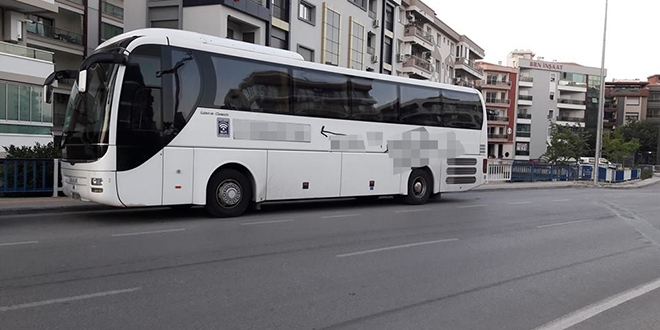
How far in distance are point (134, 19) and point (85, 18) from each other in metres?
9.68

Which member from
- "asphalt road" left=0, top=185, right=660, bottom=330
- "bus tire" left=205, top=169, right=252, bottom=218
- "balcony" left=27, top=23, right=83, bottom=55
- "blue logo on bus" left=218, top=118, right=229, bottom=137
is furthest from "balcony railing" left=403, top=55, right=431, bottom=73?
"blue logo on bus" left=218, top=118, right=229, bottom=137

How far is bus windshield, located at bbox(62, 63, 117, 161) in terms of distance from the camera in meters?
9.48

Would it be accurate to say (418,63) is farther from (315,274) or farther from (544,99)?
(544,99)

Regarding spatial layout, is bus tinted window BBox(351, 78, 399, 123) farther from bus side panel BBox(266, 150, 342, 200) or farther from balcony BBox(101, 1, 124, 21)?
balcony BBox(101, 1, 124, 21)

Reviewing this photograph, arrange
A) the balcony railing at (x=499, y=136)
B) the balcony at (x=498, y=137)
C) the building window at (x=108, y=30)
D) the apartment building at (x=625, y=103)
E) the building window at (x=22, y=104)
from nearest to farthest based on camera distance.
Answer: the building window at (x=22, y=104)
the building window at (x=108, y=30)
the balcony at (x=498, y=137)
the balcony railing at (x=499, y=136)
the apartment building at (x=625, y=103)

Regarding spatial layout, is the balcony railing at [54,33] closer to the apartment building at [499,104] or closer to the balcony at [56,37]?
the balcony at [56,37]

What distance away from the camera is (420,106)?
15039mm

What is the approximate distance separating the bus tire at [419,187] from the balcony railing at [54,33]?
29.1m

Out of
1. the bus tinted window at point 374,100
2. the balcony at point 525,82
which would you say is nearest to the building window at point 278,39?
the bus tinted window at point 374,100

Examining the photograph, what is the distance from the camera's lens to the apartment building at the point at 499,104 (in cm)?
8031

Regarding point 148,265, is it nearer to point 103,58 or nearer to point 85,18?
point 103,58

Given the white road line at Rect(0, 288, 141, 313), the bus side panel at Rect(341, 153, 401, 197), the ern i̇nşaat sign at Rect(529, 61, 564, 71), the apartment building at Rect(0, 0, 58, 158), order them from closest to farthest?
the white road line at Rect(0, 288, 141, 313)
the bus side panel at Rect(341, 153, 401, 197)
the apartment building at Rect(0, 0, 58, 158)
the ern i̇nşaat sign at Rect(529, 61, 564, 71)

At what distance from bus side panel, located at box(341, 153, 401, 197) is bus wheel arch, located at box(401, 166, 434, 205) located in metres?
0.58

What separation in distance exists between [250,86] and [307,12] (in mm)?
23537
